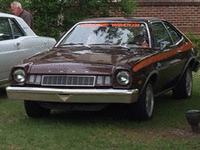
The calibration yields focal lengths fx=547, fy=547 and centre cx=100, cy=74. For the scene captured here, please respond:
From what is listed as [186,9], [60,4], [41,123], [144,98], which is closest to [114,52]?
[144,98]

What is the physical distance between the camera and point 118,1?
15352 millimetres

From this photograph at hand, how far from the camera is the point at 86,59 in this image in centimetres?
707

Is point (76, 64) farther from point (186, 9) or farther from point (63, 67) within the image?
point (186, 9)

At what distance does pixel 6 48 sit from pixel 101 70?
9.66 ft

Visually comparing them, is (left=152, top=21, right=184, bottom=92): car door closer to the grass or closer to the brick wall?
the grass

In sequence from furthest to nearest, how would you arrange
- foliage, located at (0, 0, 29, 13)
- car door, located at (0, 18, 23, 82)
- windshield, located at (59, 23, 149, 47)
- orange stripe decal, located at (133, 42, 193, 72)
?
1. foliage, located at (0, 0, 29, 13)
2. car door, located at (0, 18, 23, 82)
3. windshield, located at (59, 23, 149, 47)
4. orange stripe decal, located at (133, 42, 193, 72)

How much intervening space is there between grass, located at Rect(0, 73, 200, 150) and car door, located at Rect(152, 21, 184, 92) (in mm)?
456

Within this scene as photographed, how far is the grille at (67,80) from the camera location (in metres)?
6.72

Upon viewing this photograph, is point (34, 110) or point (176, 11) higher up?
point (34, 110)

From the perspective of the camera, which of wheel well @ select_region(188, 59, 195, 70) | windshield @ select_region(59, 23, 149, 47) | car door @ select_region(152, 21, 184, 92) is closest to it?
car door @ select_region(152, 21, 184, 92)

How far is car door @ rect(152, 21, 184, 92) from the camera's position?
25.5 feet

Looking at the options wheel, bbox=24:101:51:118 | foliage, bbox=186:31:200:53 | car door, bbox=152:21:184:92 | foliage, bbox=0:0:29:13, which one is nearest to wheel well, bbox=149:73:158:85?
car door, bbox=152:21:184:92

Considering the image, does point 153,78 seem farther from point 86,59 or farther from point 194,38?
point 194,38

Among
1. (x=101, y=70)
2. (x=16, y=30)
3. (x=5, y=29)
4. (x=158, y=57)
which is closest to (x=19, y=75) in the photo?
(x=101, y=70)
